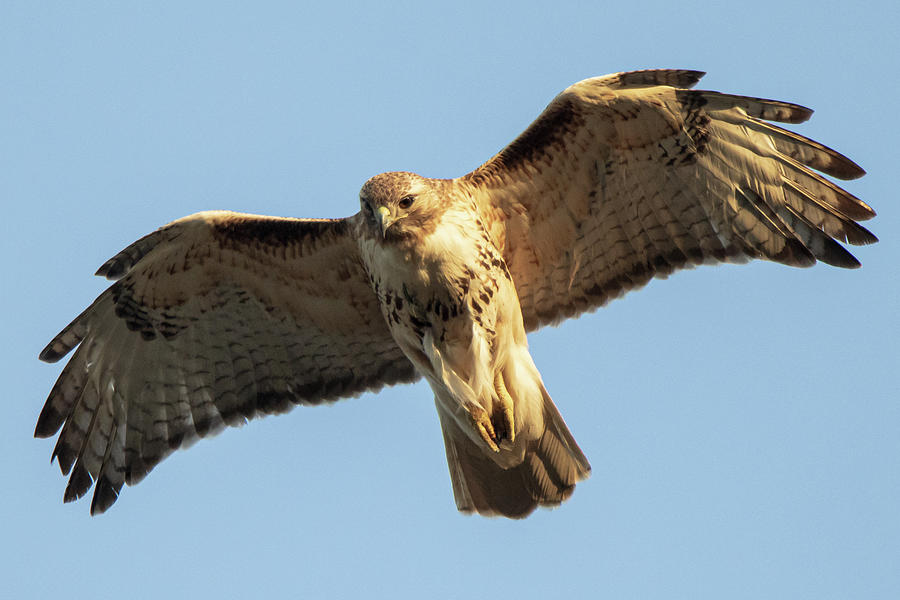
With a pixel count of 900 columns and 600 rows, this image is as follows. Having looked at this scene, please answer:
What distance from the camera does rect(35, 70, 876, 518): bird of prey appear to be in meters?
8.74

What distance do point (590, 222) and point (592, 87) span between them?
3.92ft

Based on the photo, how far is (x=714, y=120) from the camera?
9031mm

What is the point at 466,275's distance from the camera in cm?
857

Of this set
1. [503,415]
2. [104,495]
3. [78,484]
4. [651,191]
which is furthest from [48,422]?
[651,191]

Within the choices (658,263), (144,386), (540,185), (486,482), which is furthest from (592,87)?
(144,386)

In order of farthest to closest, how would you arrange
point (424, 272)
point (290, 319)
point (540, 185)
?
point (290, 319) < point (540, 185) < point (424, 272)

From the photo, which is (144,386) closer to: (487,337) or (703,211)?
(487,337)

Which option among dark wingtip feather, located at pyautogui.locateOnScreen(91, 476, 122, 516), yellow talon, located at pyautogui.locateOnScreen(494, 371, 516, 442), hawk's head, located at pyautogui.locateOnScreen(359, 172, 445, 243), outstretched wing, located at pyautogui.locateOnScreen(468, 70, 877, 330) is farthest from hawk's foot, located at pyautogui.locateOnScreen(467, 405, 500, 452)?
dark wingtip feather, located at pyautogui.locateOnScreen(91, 476, 122, 516)

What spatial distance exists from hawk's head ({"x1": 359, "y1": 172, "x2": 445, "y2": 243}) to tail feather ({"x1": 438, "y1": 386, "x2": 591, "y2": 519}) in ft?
5.50

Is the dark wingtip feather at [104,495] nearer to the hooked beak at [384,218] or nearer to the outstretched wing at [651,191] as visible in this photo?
the hooked beak at [384,218]

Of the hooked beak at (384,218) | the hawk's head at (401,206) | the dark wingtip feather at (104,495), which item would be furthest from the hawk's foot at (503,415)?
the dark wingtip feather at (104,495)

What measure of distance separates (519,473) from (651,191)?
2.35m

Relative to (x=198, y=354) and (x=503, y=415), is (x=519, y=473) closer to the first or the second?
(x=503, y=415)

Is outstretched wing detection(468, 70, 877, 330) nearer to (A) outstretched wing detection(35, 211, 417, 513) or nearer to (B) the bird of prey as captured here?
(B) the bird of prey
